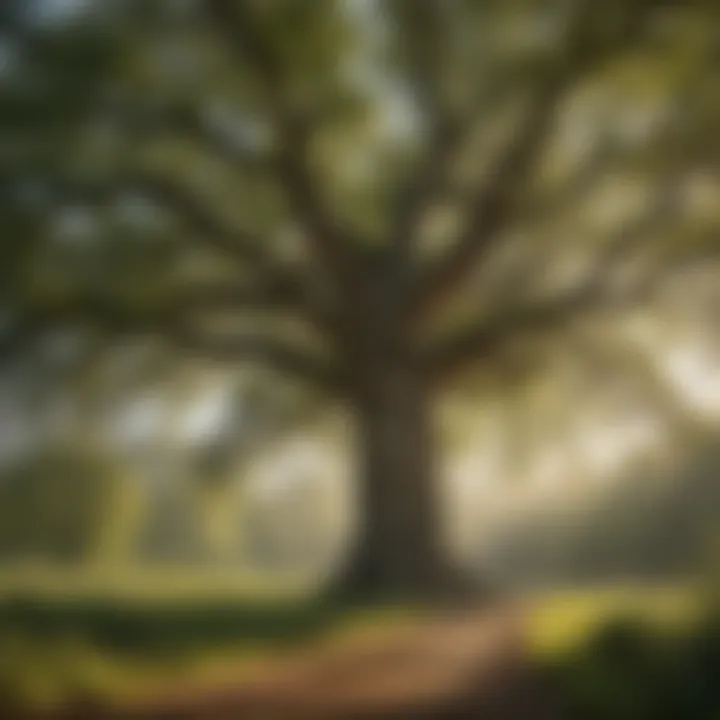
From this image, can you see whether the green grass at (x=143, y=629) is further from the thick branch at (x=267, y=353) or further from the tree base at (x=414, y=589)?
the thick branch at (x=267, y=353)

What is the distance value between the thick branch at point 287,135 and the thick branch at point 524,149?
13cm

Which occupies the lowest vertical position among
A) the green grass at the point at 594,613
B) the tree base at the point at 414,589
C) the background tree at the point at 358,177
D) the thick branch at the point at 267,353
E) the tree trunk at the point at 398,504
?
the green grass at the point at 594,613

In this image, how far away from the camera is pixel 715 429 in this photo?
1.49m

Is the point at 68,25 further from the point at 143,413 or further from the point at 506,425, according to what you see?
the point at 506,425

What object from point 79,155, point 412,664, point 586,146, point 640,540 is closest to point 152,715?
point 412,664

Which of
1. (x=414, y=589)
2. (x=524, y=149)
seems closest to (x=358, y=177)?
(x=524, y=149)

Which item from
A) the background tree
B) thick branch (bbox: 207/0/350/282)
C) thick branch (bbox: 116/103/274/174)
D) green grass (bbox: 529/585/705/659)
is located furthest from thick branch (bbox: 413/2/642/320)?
green grass (bbox: 529/585/705/659)

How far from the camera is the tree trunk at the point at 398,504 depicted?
1446mm

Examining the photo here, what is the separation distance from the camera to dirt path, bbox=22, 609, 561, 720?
139 centimetres

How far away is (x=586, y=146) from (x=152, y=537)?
2.51 ft

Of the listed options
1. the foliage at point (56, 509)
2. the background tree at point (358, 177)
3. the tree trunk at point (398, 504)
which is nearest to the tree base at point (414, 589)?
the tree trunk at point (398, 504)

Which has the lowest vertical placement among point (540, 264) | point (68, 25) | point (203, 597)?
point (203, 597)

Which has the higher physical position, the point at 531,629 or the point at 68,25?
the point at 68,25

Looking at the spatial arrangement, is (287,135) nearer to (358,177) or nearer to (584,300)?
(358,177)
